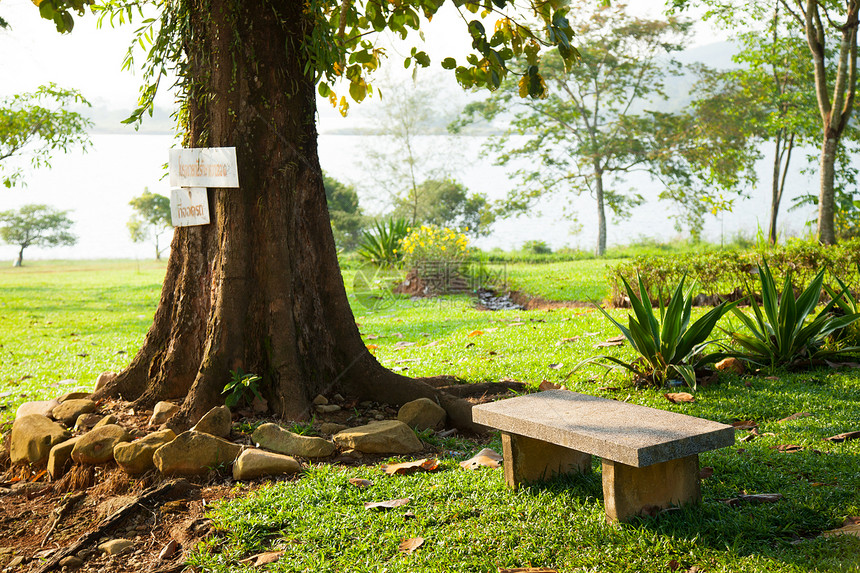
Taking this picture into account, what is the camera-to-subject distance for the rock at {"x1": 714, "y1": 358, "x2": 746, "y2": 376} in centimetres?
503

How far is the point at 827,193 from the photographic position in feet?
33.9

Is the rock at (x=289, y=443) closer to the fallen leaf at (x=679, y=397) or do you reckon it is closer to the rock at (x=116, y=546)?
the rock at (x=116, y=546)

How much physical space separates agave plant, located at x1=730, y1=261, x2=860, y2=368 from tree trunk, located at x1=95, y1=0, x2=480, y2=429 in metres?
2.52

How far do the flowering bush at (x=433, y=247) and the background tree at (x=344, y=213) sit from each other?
51.6 feet

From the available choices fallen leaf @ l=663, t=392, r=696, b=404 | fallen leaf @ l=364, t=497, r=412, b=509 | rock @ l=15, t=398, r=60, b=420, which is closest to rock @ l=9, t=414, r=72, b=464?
rock @ l=15, t=398, r=60, b=420

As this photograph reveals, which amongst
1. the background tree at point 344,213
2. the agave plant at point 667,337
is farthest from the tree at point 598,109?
the agave plant at point 667,337

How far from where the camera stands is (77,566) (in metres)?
2.77

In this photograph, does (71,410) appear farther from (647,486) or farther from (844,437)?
(844,437)

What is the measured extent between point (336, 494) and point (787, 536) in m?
1.86

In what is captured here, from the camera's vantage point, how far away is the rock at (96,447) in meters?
3.60

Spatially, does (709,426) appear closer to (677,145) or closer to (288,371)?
(288,371)

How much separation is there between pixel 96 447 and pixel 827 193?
10.7 m

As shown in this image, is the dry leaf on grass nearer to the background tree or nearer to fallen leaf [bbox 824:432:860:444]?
fallen leaf [bbox 824:432:860:444]

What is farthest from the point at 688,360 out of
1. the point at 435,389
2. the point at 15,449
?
the point at 15,449
